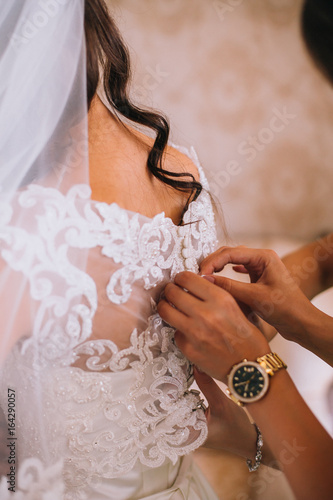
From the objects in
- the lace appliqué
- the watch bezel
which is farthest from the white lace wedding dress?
the watch bezel

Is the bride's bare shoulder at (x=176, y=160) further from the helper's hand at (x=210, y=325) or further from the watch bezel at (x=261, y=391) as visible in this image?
the watch bezel at (x=261, y=391)

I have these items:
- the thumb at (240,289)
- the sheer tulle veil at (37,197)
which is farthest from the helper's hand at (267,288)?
the sheer tulle veil at (37,197)

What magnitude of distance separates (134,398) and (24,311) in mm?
242

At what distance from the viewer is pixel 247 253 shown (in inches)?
29.3

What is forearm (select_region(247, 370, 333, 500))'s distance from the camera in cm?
59

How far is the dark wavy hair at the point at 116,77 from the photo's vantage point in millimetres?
657

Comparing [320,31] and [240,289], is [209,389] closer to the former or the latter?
[240,289]

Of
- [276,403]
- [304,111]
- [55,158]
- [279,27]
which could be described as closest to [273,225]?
[304,111]

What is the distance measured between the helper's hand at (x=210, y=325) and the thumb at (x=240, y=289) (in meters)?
0.05

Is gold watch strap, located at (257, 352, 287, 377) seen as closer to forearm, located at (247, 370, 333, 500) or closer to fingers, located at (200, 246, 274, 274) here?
forearm, located at (247, 370, 333, 500)

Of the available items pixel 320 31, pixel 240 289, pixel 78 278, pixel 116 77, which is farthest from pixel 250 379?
pixel 320 31

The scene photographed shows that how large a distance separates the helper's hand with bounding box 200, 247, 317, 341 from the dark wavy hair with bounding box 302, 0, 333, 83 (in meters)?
1.01

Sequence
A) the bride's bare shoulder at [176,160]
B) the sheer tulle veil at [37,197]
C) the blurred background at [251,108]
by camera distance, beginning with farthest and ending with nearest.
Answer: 1. the blurred background at [251,108]
2. the bride's bare shoulder at [176,160]
3. the sheer tulle veil at [37,197]

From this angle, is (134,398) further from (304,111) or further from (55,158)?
(304,111)
